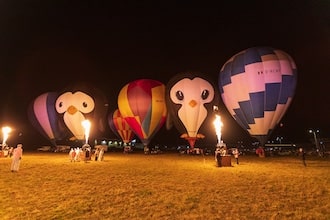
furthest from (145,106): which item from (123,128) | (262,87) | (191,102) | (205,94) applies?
(262,87)

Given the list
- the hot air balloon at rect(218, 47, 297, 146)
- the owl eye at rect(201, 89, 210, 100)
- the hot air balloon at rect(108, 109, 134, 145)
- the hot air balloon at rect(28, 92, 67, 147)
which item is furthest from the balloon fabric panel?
the hot air balloon at rect(218, 47, 297, 146)

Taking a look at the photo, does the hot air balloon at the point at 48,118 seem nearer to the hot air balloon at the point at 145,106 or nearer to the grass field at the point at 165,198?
the hot air balloon at the point at 145,106

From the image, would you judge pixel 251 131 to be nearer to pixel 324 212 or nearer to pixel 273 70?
pixel 273 70

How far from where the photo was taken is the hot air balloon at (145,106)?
3119cm

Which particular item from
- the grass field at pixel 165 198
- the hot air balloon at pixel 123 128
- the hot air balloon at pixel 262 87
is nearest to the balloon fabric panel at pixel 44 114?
the hot air balloon at pixel 123 128

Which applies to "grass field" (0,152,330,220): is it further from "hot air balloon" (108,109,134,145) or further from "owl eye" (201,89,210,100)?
"hot air balloon" (108,109,134,145)

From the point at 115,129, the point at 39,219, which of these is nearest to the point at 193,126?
the point at 115,129

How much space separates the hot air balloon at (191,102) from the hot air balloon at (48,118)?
16.0 m

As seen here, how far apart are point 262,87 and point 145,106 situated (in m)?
13.0

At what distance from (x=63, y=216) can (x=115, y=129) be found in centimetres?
3818

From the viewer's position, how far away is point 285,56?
24.3 m

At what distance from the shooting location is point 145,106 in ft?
102

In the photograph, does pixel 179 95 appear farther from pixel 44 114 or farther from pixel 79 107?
pixel 44 114

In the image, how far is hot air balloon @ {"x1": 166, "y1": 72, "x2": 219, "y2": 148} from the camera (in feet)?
93.3
